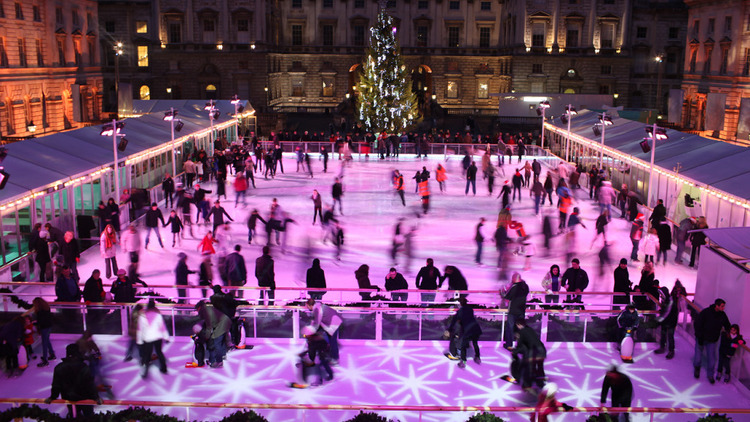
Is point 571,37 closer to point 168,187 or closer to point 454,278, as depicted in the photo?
point 168,187

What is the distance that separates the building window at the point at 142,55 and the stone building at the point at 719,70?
1723 inches

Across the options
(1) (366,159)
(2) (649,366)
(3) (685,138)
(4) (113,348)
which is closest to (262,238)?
(4) (113,348)

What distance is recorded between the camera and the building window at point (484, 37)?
65125mm

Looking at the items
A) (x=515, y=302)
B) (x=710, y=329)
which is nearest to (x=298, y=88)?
(x=515, y=302)

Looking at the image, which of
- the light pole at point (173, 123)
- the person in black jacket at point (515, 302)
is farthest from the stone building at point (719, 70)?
the person in black jacket at point (515, 302)

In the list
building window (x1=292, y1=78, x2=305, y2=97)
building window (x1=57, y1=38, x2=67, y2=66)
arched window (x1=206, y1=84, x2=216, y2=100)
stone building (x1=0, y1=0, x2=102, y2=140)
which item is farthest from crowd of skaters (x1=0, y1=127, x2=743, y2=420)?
building window (x1=292, y1=78, x2=305, y2=97)

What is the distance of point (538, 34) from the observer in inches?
2440

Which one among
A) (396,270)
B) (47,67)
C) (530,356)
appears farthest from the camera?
(47,67)

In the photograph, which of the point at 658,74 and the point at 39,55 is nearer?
the point at 39,55

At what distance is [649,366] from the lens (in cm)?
1174

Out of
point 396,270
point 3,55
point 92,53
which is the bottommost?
point 396,270

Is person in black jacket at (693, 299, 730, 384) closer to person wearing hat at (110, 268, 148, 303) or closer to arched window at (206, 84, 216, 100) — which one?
person wearing hat at (110, 268, 148, 303)

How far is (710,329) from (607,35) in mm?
56333

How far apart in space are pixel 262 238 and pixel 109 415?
11903 millimetres
